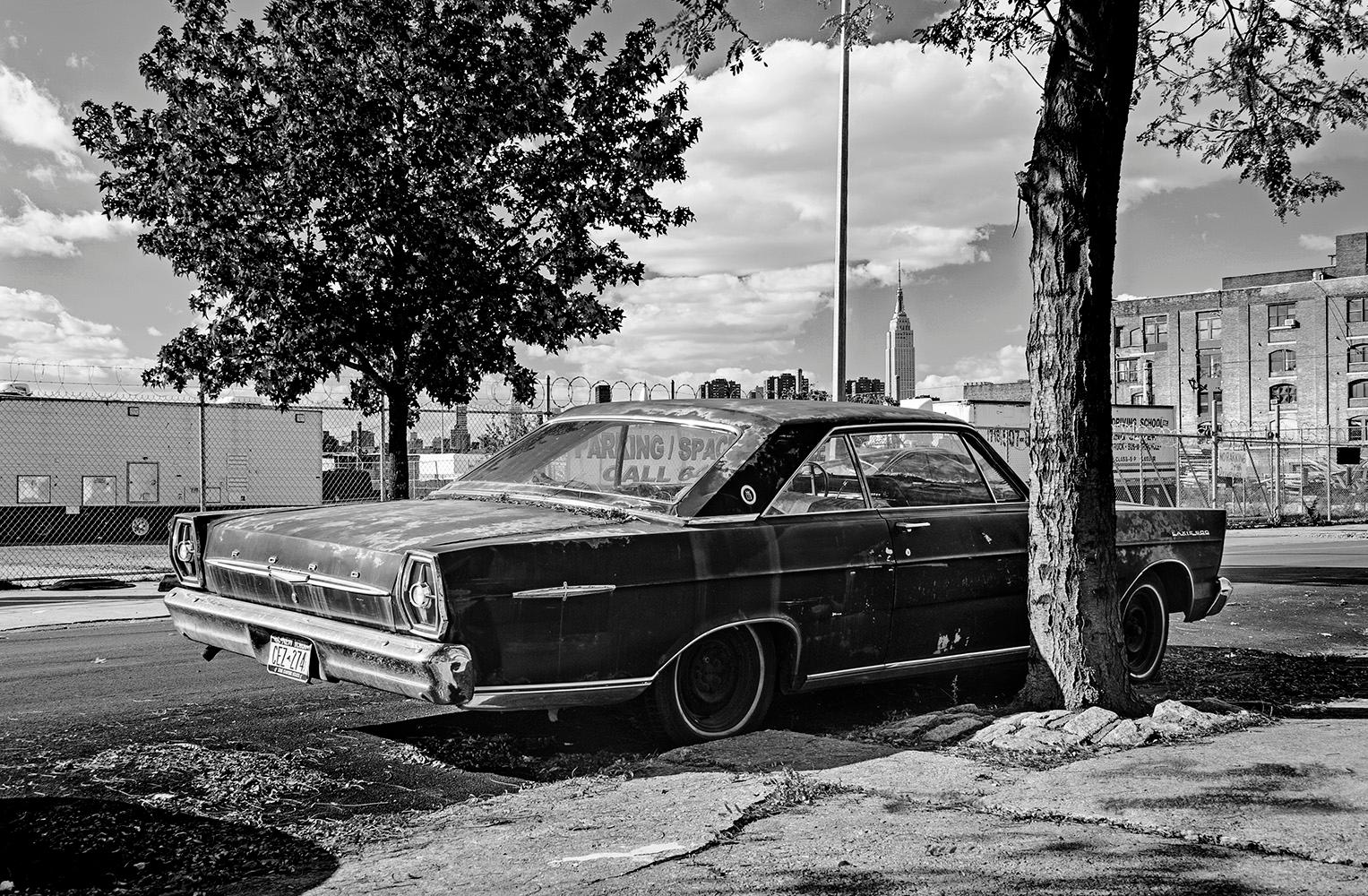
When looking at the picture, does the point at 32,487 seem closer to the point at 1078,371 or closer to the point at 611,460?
the point at 611,460

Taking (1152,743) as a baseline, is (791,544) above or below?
above

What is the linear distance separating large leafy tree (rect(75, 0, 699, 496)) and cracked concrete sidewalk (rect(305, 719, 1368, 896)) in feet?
27.5

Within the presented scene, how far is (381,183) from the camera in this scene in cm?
1170

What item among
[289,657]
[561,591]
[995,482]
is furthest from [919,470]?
[289,657]

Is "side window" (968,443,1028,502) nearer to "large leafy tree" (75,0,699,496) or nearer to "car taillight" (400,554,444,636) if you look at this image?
"car taillight" (400,554,444,636)

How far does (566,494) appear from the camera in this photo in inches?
207

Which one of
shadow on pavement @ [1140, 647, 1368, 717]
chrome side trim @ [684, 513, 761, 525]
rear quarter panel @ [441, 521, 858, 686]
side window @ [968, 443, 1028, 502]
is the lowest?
shadow on pavement @ [1140, 647, 1368, 717]

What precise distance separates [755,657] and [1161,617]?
285 centimetres

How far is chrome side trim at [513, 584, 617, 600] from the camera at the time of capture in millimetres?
4273

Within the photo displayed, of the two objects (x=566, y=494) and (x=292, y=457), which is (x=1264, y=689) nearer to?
(x=566, y=494)

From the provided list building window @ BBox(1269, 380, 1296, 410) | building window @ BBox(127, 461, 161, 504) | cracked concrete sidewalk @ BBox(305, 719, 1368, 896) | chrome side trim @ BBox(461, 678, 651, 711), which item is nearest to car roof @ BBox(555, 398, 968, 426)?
chrome side trim @ BBox(461, 678, 651, 711)

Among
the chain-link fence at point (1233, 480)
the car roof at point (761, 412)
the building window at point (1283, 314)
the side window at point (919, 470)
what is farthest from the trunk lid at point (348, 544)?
the building window at point (1283, 314)

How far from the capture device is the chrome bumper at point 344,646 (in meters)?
4.14

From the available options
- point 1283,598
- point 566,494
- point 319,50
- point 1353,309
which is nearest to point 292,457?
point 319,50
